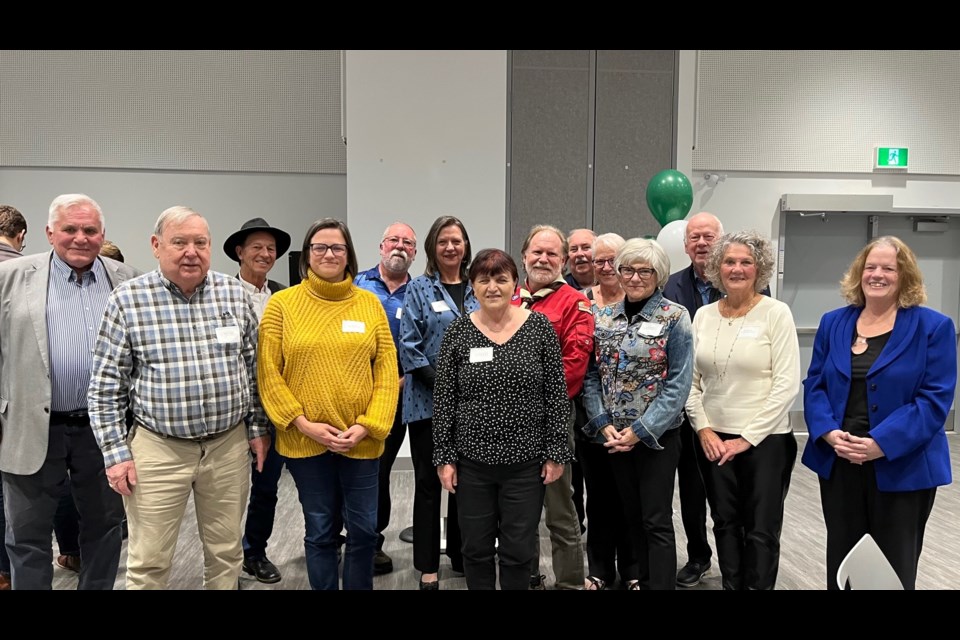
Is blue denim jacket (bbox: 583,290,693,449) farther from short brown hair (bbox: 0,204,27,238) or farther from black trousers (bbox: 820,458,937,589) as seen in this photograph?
short brown hair (bbox: 0,204,27,238)

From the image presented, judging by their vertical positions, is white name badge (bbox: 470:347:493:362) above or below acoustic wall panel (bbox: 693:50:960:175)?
below

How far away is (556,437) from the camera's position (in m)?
2.24

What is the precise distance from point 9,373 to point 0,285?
0.31m

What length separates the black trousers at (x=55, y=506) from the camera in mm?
Result: 2250

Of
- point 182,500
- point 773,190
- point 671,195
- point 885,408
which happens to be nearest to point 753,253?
point 885,408

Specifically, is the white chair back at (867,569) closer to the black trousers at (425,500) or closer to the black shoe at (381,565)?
the black trousers at (425,500)

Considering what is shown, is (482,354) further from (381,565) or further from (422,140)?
(422,140)

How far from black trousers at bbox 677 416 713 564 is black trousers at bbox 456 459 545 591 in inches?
37.8

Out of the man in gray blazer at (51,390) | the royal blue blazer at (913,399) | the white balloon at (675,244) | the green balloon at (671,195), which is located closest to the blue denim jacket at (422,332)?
the man in gray blazer at (51,390)

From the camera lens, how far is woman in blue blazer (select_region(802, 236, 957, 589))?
2.09 m

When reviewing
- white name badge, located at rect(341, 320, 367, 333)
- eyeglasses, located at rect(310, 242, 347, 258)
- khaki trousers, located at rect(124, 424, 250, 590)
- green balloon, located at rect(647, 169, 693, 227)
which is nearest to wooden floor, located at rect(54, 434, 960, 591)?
khaki trousers, located at rect(124, 424, 250, 590)

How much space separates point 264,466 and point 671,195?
9.92 ft

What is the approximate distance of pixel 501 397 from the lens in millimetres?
2164

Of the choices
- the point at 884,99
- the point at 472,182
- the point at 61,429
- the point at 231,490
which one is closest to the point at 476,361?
the point at 231,490
